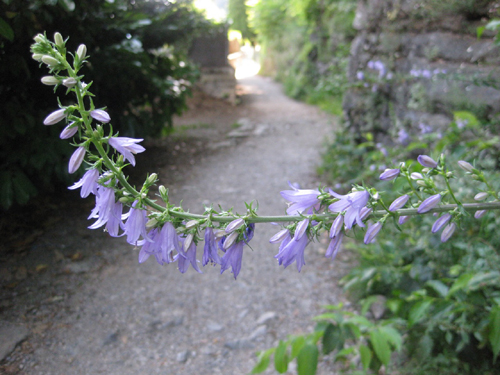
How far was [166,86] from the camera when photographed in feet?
15.2

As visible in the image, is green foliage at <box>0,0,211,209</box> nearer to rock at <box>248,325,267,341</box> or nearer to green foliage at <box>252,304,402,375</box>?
rock at <box>248,325,267,341</box>

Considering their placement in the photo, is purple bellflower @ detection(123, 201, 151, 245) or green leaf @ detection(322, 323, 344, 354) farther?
green leaf @ detection(322, 323, 344, 354)

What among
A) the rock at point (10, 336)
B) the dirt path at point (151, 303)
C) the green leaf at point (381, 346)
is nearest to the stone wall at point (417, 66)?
the dirt path at point (151, 303)

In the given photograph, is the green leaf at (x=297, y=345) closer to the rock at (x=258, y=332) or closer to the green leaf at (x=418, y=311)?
the green leaf at (x=418, y=311)

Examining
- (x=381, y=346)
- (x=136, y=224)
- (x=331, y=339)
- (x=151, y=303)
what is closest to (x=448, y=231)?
(x=136, y=224)

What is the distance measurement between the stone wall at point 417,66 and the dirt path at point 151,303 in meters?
1.58

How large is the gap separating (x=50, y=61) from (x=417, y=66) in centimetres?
393

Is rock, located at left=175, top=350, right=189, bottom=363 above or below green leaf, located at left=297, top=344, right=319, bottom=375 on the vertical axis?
below

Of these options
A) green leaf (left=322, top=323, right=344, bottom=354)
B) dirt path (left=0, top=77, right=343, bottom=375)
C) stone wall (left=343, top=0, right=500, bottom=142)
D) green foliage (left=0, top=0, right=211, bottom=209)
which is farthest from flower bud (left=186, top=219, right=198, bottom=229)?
stone wall (left=343, top=0, right=500, bottom=142)

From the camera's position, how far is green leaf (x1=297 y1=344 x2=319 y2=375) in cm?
169

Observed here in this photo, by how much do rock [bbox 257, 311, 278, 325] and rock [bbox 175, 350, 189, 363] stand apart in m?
0.60

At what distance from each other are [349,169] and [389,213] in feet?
12.3

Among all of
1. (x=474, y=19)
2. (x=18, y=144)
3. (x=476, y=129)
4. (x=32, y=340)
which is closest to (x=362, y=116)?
(x=474, y=19)

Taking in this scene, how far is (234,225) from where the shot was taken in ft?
3.05
